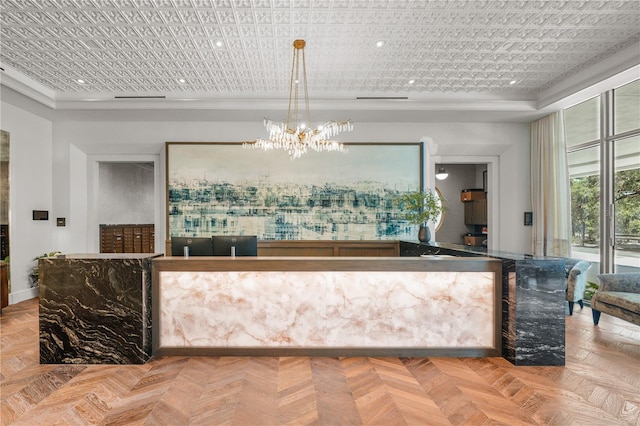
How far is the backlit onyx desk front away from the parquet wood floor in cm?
15

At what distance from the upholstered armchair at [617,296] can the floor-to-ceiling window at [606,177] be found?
0.94m

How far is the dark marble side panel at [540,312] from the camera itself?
10.9ft

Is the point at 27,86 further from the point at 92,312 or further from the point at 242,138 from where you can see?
the point at 92,312

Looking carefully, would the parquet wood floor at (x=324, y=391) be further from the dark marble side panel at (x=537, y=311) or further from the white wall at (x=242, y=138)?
the white wall at (x=242, y=138)

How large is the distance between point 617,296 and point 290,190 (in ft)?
16.4

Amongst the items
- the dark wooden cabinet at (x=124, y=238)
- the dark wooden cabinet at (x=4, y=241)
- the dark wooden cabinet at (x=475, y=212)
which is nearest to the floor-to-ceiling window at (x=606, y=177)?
the dark wooden cabinet at (x=475, y=212)

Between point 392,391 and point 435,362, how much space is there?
0.79 meters

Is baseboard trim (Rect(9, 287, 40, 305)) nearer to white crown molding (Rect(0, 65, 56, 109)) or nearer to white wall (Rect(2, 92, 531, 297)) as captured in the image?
white wall (Rect(2, 92, 531, 297))

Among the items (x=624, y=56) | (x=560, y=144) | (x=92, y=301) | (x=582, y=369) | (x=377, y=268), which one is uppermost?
(x=624, y=56)

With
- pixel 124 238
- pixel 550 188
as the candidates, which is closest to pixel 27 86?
pixel 124 238

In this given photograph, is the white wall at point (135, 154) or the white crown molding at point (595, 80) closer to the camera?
the white crown molding at point (595, 80)

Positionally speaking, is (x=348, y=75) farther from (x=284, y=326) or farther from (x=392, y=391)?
(x=392, y=391)

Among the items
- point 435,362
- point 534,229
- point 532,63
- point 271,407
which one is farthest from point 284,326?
point 534,229

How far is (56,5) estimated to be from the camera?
142 inches
